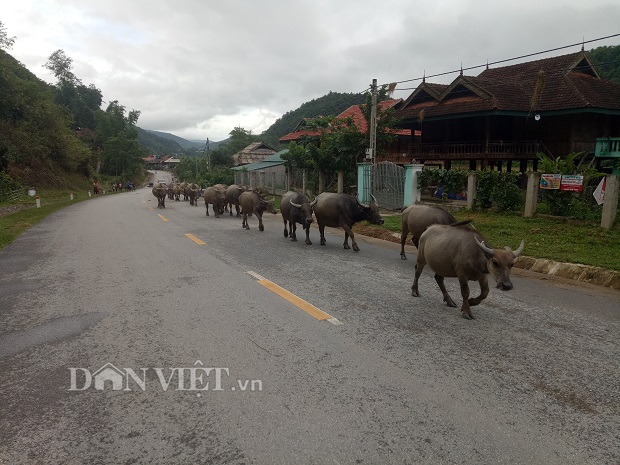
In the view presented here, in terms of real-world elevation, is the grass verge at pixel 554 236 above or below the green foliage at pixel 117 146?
below

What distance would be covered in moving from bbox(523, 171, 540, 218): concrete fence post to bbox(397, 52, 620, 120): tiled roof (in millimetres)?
7220

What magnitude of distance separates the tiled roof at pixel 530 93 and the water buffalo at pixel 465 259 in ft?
49.9

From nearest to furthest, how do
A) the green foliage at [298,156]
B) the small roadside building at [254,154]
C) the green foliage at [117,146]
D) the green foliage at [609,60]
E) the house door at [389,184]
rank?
1. the house door at [389,184]
2. the green foliage at [298,156]
3. the green foliage at [609,60]
4. the green foliage at [117,146]
5. the small roadside building at [254,154]

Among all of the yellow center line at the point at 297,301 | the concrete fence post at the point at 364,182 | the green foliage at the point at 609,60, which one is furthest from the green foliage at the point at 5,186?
the green foliage at the point at 609,60

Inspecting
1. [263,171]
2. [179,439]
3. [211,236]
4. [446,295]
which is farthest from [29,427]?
[263,171]

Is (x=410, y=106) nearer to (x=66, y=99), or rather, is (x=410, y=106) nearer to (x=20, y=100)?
(x=20, y=100)

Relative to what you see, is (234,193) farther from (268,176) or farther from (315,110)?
(315,110)

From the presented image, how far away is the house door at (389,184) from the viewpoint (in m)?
17.5

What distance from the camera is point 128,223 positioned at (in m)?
16.2

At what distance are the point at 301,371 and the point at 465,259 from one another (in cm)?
272

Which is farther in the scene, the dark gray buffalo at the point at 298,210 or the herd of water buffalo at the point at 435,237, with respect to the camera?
the dark gray buffalo at the point at 298,210

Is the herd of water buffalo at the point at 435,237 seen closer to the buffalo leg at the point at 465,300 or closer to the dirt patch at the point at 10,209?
the buffalo leg at the point at 465,300

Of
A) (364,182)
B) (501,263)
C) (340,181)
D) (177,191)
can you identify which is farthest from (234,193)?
(177,191)

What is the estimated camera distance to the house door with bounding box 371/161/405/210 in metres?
17.5
